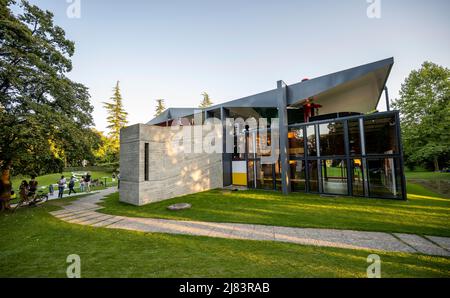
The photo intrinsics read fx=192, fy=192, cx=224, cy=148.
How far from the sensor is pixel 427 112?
97.3 ft

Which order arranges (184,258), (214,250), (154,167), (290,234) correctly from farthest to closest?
(154,167)
(290,234)
(214,250)
(184,258)

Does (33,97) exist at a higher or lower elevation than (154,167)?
higher

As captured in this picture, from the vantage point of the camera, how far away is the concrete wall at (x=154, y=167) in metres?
12.1

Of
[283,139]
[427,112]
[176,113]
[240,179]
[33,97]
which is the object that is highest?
[427,112]

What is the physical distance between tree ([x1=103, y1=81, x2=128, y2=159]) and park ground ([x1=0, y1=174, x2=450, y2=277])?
3095 cm

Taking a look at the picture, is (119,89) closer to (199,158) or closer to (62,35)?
(62,35)

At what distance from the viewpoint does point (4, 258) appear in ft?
16.9

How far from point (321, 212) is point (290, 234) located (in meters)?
3.76

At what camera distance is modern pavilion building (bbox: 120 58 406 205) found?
12.3 metres

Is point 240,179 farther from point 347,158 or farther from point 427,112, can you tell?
point 427,112

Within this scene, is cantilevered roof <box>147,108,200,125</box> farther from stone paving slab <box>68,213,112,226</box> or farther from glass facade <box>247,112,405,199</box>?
stone paving slab <box>68,213,112,226</box>

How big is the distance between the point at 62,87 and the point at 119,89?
33.2 meters

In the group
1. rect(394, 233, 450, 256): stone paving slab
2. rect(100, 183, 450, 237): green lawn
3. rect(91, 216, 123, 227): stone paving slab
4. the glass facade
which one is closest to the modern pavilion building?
the glass facade

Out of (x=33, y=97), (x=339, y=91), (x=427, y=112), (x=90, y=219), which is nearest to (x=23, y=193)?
(x=33, y=97)
